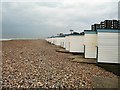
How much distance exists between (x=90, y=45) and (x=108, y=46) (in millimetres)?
3017

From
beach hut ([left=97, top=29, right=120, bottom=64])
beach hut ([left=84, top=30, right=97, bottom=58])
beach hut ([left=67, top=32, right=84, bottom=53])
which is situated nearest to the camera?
beach hut ([left=97, top=29, right=120, bottom=64])

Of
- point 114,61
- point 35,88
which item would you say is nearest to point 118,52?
point 114,61

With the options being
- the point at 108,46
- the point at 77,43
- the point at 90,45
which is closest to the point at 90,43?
the point at 90,45

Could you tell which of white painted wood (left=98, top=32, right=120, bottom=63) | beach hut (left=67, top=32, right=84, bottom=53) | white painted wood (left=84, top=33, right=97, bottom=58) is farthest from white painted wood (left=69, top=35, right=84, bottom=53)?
white painted wood (left=98, top=32, right=120, bottom=63)

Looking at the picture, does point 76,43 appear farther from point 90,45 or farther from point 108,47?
point 108,47

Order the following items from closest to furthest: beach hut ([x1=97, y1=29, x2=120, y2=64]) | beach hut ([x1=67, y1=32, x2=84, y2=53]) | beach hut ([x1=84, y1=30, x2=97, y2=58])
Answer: beach hut ([x1=97, y1=29, x2=120, y2=64]) → beach hut ([x1=84, y1=30, x2=97, y2=58]) → beach hut ([x1=67, y1=32, x2=84, y2=53])

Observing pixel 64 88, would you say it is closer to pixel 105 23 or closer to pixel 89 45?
pixel 89 45

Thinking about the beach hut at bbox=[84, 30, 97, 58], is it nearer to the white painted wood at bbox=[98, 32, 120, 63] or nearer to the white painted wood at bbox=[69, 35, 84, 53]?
the white painted wood at bbox=[98, 32, 120, 63]

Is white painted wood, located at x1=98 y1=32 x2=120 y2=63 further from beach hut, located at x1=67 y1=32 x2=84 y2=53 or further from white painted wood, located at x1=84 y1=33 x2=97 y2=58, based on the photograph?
beach hut, located at x1=67 y1=32 x2=84 y2=53

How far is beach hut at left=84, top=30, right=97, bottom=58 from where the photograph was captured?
1488 centimetres

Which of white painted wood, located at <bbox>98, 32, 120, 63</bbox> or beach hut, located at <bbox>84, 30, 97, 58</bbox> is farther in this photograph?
beach hut, located at <bbox>84, 30, 97, 58</bbox>

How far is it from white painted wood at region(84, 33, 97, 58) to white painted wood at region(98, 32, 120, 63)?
2.31 meters

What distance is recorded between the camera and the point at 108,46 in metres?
12.4

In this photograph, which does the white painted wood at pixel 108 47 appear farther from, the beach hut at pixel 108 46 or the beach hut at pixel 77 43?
the beach hut at pixel 77 43
